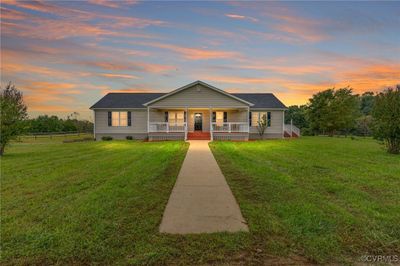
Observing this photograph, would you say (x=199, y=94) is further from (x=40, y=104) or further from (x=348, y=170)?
(x=40, y=104)

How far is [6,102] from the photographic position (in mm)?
Answer: 14258

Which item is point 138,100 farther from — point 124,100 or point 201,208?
point 201,208

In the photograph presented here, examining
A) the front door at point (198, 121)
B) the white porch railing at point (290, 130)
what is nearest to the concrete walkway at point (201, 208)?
the front door at point (198, 121)

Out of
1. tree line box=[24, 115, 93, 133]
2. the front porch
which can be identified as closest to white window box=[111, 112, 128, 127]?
the front porch

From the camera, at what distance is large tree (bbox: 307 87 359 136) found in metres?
32.2

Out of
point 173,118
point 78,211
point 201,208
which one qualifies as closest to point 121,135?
point 173,118

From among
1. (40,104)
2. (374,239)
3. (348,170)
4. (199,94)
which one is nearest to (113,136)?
(40,104)

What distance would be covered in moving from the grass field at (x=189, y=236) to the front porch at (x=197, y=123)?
13.5m

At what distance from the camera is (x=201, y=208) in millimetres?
4953

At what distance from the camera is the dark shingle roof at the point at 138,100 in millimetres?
25172

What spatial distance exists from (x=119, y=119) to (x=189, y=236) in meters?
23.2

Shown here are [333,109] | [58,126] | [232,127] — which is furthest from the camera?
[58,126]

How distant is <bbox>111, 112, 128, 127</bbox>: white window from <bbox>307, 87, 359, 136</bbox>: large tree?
→ 26679 millimetres

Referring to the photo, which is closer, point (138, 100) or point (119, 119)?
point (119, 119)
